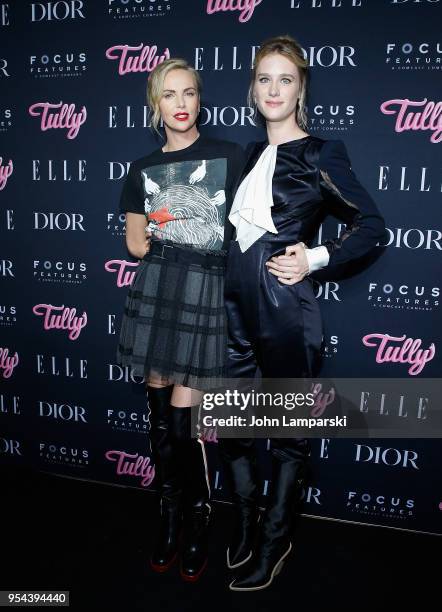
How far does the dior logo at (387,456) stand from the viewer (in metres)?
1.99

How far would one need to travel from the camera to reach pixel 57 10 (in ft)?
6.77

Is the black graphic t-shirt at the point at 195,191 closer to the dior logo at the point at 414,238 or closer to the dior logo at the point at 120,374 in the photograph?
the dior logo at the point at 414,238

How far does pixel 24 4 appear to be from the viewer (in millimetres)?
2107

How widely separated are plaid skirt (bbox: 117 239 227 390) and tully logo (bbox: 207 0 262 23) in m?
0.92

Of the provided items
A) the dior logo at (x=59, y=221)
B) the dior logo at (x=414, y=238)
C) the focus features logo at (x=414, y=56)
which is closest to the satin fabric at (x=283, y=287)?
the dior logo at (x=414, y=238)

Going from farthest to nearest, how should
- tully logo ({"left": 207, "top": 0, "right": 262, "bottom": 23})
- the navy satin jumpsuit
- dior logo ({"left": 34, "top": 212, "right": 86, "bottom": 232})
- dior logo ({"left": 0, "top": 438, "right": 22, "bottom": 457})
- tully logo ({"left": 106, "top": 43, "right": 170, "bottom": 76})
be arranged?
dior logo ({"left": 0, "top": 438, "right": 22, "bottom": 457}) → dior logo ({"left": 34, "top": 212, "right": 86, "bottom": 232}) → tully logo ({"left": 106, "top": 43, "right": 170, "bottom": 76}) → tully logo ({"left": 207, "top": 0, "right": 262, "bottom": 23}) → the navy satin jumpsuit

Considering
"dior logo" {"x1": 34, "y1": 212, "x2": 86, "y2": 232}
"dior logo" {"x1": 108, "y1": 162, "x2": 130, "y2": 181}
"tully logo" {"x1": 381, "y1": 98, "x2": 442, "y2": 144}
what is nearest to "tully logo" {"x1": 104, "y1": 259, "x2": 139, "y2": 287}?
"dior logo" {"x1": 34, "y1": 212, "x2": 86, "y2": 232}

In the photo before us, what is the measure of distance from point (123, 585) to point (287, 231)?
51.0 inches

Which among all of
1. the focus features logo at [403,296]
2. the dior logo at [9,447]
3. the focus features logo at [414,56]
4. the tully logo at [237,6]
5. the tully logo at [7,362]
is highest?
the tully logo at [237,6]

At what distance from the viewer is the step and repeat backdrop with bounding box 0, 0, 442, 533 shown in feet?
5.85

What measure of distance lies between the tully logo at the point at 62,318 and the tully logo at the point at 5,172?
58 cm

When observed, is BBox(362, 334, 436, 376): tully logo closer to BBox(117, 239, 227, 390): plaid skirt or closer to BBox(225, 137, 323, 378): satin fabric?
BBox(225, 137, 323, 378): satin fabric

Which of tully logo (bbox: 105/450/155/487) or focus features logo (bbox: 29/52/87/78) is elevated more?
focus features logo (bbox: 29/52/87/78)

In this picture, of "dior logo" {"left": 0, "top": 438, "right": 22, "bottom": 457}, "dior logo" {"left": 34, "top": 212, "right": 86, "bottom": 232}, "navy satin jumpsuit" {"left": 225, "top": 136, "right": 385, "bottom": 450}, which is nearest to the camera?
"navy satin jumpsuit" {"left": 225, "top": 136, "right": 385, "bottom": 450}
